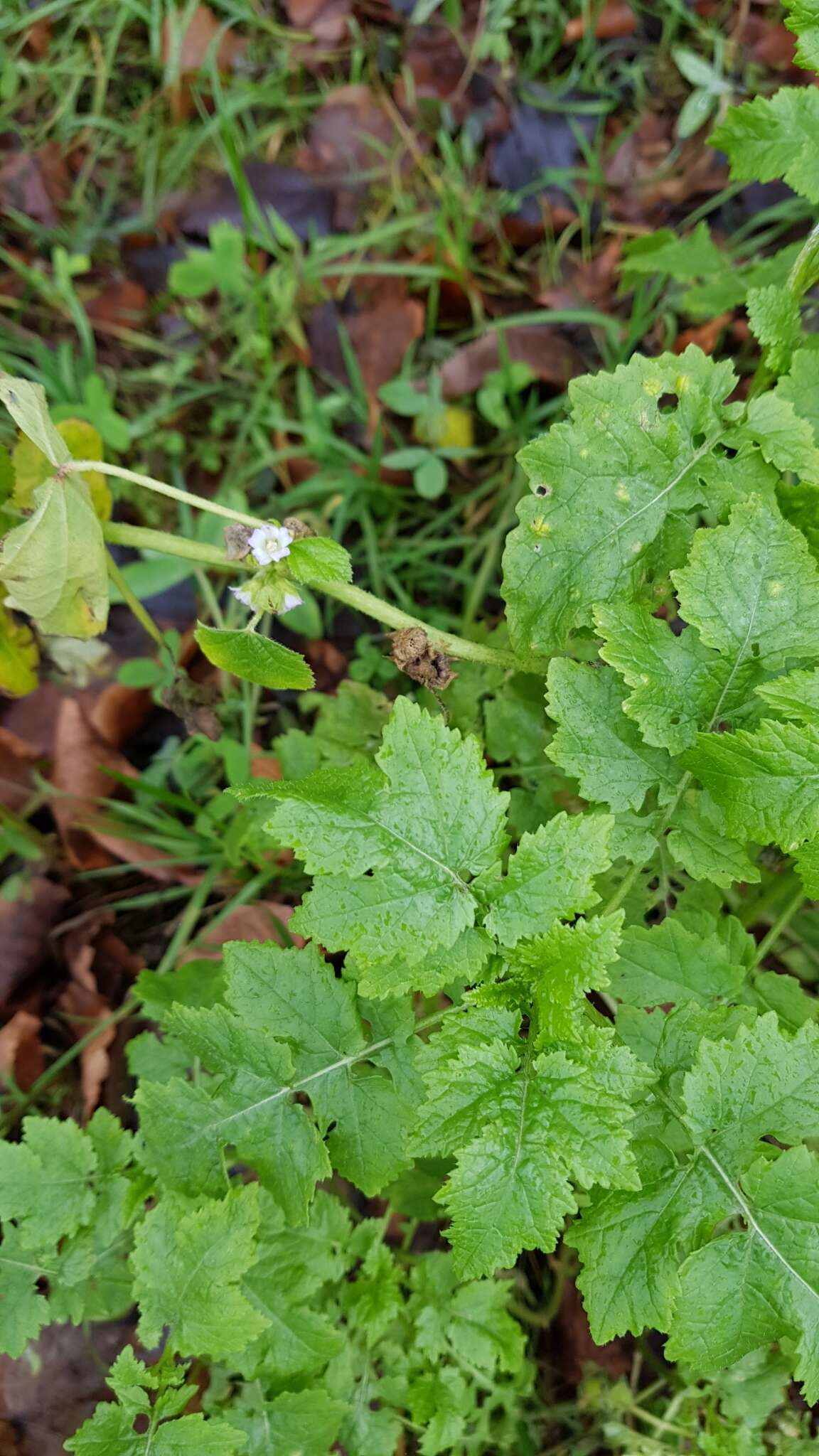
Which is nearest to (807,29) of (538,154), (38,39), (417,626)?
(417,626)

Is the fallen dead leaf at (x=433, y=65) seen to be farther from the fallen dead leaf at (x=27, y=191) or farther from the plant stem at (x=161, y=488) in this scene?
the plant stem at (x=161, y=488)

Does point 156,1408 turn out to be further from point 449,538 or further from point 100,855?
point 449,538

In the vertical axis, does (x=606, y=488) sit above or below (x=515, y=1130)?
above

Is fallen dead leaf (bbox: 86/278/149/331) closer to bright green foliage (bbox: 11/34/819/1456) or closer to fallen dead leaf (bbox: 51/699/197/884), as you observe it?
fallen dead leaf (bbox: 51/699/197/884)

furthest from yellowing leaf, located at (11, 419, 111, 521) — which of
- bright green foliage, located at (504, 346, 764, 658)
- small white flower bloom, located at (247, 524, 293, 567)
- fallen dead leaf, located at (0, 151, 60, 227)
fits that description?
fallen dead leaf, located at (0, 151, 60, 227)

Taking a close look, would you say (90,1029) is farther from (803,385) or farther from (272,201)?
(272,201)

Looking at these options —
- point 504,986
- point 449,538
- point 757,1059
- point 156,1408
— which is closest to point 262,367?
point 449,538

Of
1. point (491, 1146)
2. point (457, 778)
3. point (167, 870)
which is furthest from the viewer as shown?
point (167, 870)
